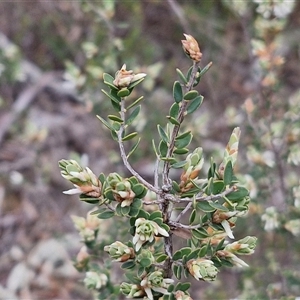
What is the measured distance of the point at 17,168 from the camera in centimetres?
274

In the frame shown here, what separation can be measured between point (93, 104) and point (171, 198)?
116cm

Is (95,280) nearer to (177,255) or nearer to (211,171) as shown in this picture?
(177,255)

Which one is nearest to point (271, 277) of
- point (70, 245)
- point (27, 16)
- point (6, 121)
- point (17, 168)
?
point (70, 245)

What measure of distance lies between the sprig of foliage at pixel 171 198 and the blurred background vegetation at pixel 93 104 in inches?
31.5

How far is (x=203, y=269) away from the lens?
0.88 metres

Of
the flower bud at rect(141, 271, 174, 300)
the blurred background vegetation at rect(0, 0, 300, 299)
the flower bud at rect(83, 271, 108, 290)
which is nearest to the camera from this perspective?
the flower bud at rect(141, 271, 174, 300)

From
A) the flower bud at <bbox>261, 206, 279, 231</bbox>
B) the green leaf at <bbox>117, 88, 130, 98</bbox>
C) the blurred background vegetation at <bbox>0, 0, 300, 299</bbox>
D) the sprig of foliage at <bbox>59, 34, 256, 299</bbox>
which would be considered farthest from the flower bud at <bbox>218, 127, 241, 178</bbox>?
the blurred background vegetation at <bbox>0, 0, 300, 299</bbox>

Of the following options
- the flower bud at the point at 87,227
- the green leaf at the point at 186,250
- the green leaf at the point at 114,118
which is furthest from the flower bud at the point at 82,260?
the green leaf at the point at 114,118

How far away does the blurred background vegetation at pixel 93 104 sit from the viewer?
6.35 feet

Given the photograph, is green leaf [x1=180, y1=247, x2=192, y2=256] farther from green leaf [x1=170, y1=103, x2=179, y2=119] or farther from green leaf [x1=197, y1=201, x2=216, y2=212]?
green leaf [x1=170, y1=103, x2=179, y2=119]

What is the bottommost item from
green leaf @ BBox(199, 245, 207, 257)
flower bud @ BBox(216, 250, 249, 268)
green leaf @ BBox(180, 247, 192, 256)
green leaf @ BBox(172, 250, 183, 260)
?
green leaf @ BBox(172, 250, 183, 260)

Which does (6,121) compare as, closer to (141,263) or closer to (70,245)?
(70,245)

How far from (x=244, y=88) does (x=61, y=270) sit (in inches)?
64.8

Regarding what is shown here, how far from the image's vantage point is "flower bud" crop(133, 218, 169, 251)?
33.6 inches
